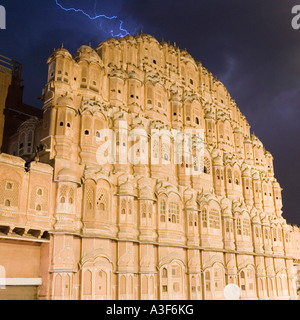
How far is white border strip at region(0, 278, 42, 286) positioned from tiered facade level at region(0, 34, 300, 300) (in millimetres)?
478

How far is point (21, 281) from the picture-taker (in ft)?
58.7

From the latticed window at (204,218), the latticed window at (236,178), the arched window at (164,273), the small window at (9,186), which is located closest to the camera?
the small window at (9,186)

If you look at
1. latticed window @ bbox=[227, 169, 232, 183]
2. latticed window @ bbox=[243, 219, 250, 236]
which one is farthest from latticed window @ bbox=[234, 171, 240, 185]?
latticed window @ bbox=[243, 219, 250, 236]

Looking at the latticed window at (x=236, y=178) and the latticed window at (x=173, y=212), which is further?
the latticed window at (x=236, y=178)

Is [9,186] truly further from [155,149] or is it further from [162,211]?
[155,149]

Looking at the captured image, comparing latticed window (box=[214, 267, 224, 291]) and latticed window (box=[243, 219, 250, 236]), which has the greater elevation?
latticed window (box=[243, 219, 250, 236])

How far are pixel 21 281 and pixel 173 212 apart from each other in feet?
37.0

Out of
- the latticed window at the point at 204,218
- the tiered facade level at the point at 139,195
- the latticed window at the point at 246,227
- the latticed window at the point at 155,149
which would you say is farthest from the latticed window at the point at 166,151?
the latticed window at the point at 246,227

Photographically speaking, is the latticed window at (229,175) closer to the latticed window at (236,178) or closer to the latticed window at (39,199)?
the latticed window at (236,178)

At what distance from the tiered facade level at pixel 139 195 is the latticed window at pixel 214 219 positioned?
0.08 meters

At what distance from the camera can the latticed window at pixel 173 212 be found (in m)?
25.3

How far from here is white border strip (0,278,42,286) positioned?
17.2 metres

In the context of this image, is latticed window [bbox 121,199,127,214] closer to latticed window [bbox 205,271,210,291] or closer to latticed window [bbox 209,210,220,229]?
latticed window [bbox 209,210,220,229]

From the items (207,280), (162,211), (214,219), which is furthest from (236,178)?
(162,211)
